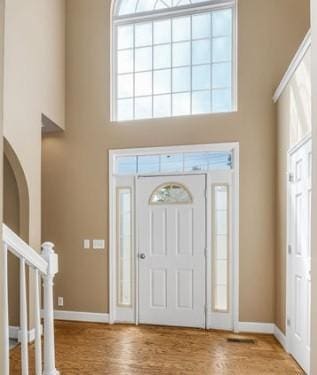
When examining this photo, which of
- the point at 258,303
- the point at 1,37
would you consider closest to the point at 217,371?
the point at 258,303

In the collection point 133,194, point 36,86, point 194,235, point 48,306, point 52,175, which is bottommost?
point 48,306

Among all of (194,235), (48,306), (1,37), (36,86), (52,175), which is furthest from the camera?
(52,175)

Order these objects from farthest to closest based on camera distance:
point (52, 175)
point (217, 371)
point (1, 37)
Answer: point (52, 175) → point (217, 371) → point (1, 37)

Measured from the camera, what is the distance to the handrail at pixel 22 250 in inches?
68.5

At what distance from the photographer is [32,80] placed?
3.94 meters

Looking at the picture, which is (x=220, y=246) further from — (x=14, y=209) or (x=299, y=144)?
(x=14, y=209)

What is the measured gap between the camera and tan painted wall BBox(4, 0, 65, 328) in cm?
353

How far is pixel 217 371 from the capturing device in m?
3.11

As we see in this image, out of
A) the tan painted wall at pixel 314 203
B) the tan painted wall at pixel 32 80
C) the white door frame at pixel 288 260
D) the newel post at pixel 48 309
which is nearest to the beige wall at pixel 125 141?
the tan painted wall at pixel 32 80

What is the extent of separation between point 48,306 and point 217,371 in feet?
6.07

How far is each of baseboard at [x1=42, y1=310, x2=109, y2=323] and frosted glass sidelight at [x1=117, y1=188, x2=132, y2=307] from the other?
29cm

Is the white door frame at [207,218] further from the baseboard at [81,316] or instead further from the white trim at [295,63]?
the white trim at [295,63]

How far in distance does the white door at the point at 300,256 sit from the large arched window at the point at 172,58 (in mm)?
1519

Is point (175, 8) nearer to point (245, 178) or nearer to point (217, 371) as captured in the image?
point (245, 178)
